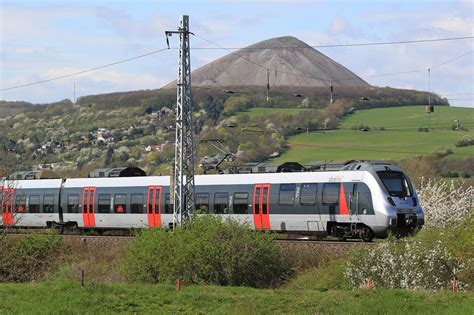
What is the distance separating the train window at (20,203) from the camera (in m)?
53.9

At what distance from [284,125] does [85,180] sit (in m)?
67.7

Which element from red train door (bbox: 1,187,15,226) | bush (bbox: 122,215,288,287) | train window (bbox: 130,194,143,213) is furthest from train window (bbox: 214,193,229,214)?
red train door (bbox: 1,187,15,226)

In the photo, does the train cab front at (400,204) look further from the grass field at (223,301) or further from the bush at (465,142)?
the bush at (465,142)

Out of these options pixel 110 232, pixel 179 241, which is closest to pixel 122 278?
pixel 179 241

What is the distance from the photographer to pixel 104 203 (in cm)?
4906

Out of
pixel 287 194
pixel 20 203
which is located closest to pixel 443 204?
pixel 287 194

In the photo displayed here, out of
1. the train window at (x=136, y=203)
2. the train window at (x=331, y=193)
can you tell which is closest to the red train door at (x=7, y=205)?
the train window at (x=136, y=203)

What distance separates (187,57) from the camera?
36.6 meters

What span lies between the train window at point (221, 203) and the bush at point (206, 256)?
7.38 meters

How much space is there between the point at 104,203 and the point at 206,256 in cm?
1655

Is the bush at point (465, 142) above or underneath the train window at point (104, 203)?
above

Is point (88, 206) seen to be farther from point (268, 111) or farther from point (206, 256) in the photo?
point (268, 111)

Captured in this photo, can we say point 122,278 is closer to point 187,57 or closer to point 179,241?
point 179,241

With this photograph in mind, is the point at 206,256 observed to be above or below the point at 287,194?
below
